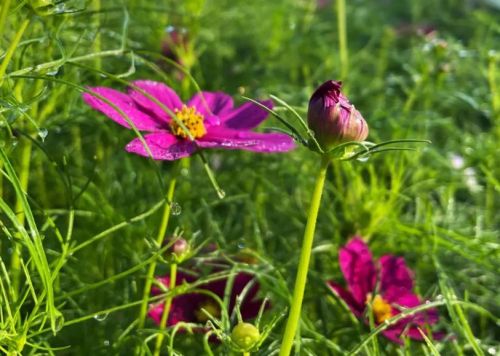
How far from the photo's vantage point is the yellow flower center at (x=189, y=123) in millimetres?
758

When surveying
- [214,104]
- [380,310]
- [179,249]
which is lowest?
[380,310]

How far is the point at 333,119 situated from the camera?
57 centimetres

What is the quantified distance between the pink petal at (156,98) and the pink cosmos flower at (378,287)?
26 cm

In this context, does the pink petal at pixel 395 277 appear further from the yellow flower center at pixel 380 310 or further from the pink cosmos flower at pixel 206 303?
the pink cosmos flower at pixel 206 303

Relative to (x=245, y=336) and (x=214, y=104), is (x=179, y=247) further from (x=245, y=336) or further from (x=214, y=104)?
(x=214, y=104)

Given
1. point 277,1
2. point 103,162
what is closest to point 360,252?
point 103,162

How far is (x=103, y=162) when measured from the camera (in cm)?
112

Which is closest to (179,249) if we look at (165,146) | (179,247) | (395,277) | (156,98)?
(179,247)

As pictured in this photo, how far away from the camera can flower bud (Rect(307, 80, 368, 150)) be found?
0.57m

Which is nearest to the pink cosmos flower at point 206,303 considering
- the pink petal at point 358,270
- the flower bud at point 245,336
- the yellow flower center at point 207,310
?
the yellow flower center at point 207,310

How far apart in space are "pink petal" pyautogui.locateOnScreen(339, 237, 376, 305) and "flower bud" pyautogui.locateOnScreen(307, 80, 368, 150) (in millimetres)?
288

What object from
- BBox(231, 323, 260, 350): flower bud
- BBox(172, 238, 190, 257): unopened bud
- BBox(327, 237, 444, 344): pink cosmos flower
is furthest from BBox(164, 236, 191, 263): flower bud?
BBox(327, 237, 444, 344): pink cosmos flower

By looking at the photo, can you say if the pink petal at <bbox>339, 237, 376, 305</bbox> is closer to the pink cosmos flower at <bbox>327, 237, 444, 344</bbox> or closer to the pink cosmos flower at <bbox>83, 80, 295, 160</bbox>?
the pink cosmos flower at <bbox>327, 237, 444, 344</bbox>

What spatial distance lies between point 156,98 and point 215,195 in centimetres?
28
